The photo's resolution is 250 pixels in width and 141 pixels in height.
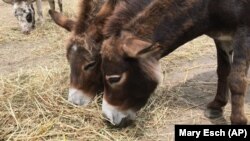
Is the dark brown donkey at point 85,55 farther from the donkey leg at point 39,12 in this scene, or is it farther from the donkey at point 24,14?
the donkey leg at point 39,12

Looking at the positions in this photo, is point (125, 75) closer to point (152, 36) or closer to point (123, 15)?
point (152, 36)

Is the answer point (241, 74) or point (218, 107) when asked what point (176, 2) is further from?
point (218, 107)

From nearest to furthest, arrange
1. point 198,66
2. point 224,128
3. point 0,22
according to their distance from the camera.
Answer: point 224,128 < point 198,66 < point 0,22

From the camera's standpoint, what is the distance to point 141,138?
3727mm

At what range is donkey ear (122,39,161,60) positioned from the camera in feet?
9.78

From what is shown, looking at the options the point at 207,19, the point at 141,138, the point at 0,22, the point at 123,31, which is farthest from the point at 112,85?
the point at 0,22

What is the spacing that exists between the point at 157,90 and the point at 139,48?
186 cm

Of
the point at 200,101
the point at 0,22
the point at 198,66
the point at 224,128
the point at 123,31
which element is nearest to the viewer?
the point at 123,31

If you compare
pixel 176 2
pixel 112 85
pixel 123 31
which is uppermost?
pixel 176 2

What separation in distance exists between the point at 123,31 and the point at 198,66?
2499 millimetres

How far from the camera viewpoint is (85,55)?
385 centimetres

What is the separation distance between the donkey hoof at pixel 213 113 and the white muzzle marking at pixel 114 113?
3.27 ft

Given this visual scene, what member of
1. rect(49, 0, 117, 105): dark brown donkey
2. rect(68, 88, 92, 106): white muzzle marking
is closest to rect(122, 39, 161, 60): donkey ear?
rect(49, 0, 117, 105): dark brown donkey

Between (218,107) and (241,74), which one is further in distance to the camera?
(218,107)
